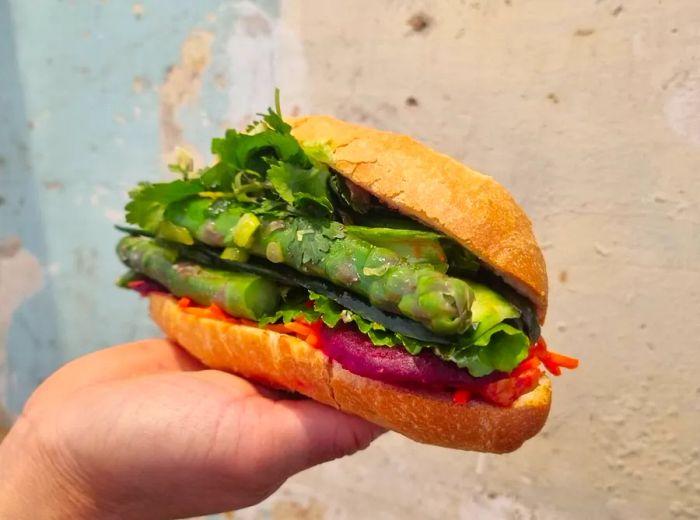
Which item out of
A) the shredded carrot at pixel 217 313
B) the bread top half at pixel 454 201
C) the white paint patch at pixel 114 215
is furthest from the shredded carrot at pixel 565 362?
the white paint patch at pixel 114 215

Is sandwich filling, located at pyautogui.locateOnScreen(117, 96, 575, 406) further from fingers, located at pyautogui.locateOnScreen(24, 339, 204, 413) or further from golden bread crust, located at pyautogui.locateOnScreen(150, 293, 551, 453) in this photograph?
fingers, located at pyautogui.locateOnScreen(24, 339, 204, 413)

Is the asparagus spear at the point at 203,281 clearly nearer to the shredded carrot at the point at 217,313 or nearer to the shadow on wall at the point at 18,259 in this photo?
the shredded carrot at the point at 217,313

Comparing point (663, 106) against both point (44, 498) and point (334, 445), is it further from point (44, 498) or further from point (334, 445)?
point (44, 498)

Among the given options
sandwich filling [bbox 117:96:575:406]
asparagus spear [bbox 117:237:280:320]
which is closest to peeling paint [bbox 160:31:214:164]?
asparagus spear [bbox 117:237:280:320]

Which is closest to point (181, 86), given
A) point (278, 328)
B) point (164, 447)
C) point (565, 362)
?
point (278, 328)

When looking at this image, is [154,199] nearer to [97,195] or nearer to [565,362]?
[565,362]

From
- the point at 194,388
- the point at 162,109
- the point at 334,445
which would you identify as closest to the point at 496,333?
the point at 334,445

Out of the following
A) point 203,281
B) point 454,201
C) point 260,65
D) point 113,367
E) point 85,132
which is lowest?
point 113,367
